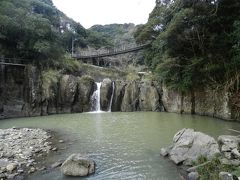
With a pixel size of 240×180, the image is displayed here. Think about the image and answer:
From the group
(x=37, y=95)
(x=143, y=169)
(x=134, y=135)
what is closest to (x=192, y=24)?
(x=134, y=135)

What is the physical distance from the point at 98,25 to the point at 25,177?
76.1 metres

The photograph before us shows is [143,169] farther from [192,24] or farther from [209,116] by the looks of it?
[192,24]

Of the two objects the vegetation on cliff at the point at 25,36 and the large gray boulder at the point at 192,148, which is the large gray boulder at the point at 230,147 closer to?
the large gray boulder at the point at 192,148

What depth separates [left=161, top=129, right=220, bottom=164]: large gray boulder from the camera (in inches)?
320

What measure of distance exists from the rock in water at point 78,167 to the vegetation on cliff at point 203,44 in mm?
11197

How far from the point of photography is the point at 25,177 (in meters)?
7.36

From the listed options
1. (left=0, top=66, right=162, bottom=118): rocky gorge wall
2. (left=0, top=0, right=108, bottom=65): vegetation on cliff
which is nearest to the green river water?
(left=0, top=66, right=162, bottom=118): rocky gorge wall

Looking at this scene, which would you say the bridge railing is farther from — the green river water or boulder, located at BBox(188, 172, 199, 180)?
boulder, located at BBox(188, 172, 199, 180)

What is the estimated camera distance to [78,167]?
24.6ft

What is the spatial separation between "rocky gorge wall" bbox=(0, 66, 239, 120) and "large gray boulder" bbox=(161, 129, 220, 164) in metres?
10.3

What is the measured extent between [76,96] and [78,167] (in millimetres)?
19484

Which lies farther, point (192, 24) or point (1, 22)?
point (1, 22)

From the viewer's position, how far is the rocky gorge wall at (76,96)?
856 inches

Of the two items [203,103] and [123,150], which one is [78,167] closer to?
[123,150]
